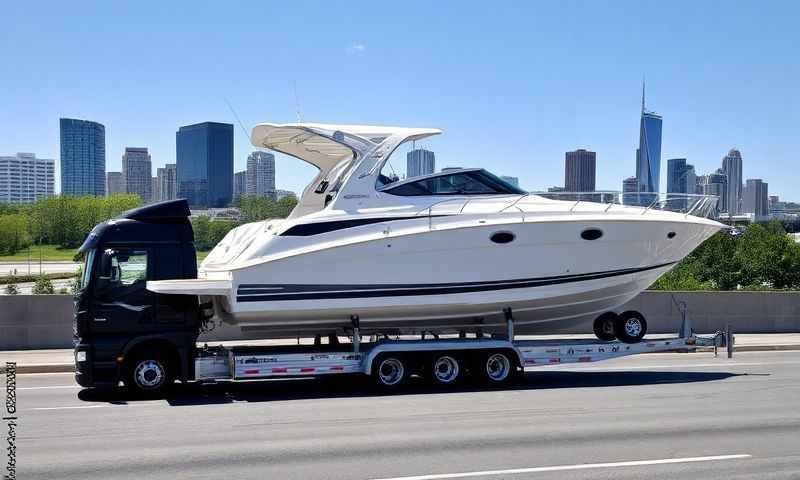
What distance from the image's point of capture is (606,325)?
1573 centimetres

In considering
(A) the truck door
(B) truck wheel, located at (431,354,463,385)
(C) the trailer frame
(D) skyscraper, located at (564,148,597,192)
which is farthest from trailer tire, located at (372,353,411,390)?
(D) skyscraper, located at (564,148,597,192)

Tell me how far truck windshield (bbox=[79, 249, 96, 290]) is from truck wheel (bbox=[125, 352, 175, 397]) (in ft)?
4.60

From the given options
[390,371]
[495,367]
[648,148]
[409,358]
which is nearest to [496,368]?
[495,367]

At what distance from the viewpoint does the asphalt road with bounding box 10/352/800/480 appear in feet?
28.0

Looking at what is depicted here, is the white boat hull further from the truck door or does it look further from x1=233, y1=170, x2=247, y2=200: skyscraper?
x1=233, y1=170, x2=247, y2=200: skyscraper

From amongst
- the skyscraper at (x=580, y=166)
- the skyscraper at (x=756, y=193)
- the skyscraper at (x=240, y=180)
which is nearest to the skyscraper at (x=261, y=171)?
the skyscraper at (x=240, y=180)

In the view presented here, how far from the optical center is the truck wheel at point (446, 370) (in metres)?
14.1

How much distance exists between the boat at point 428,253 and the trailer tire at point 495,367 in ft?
2.74

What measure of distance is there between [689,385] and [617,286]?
211cm

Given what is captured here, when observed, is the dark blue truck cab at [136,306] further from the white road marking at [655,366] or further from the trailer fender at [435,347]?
the white road marking at [655,366]

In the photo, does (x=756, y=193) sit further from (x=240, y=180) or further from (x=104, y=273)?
(x=104, y=273)

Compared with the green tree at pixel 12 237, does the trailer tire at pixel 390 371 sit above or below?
below

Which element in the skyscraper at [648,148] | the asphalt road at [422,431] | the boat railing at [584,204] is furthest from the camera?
the skyscraper at [648,148]

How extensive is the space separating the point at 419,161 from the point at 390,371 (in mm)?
4211
